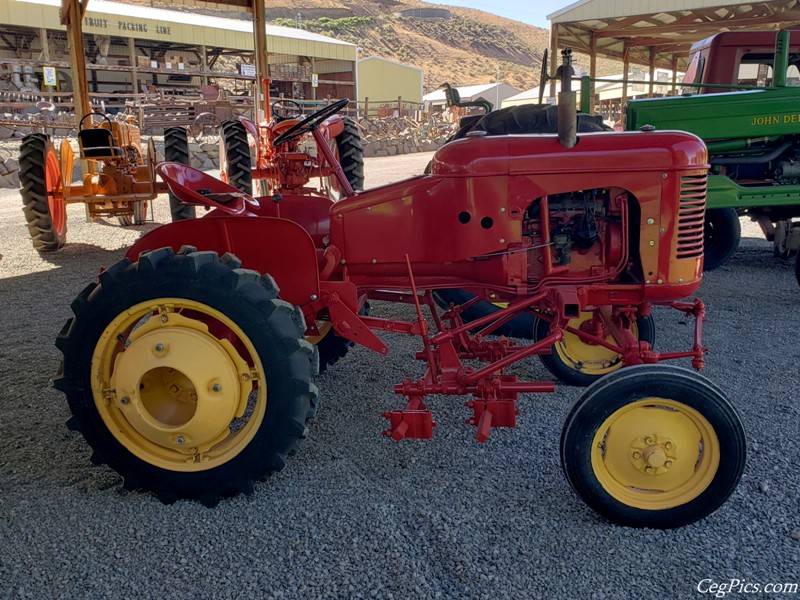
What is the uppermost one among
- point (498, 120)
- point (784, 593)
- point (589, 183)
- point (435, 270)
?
point (498, 120)

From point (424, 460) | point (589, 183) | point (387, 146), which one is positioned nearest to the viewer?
point (589, 183)

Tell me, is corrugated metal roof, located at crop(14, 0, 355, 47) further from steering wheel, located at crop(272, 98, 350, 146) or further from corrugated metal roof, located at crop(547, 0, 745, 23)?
steering wheel, located at crop(272, 98, 350, 146)

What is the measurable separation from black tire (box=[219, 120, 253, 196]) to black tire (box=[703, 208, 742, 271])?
4360mm

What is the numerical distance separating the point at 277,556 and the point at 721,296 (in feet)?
15.2

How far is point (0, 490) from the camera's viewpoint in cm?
271

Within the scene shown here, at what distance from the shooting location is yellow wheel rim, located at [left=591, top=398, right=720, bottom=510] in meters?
2.35

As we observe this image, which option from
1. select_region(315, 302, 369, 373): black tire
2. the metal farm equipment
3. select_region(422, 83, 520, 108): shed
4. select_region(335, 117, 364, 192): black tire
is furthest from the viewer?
select_region(422, 83, 520, 108): shed

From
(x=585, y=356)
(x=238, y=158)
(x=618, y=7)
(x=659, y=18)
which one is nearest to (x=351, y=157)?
(x=238, y=158)

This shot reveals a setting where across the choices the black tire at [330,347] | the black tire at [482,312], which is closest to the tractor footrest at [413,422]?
the black tire at [330,347]

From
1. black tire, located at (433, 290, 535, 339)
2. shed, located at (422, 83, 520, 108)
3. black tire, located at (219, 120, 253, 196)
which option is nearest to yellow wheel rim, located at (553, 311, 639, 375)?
black tire, located at (433, 290, 535, 339)

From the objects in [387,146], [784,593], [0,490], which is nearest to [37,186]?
[0,490]

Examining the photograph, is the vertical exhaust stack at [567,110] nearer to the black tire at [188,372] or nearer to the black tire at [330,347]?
the black tire at [188,372]

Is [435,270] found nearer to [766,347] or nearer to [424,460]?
[424,460]

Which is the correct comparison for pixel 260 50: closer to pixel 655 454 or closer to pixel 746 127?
pixel 746 127
